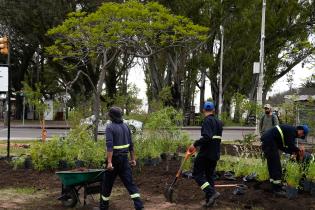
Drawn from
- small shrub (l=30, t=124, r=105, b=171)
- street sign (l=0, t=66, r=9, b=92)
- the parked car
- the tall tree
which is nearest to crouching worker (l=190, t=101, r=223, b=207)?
small shrub (l=30, t=124, r=105, b=171)

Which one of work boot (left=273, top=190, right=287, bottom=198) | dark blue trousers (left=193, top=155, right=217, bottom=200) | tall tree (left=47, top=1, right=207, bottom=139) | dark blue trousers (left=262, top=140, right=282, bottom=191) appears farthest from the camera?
tall tree (left=47, top=1, right=207, bottom=139)

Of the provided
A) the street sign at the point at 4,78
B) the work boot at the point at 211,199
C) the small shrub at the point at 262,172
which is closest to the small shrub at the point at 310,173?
the small shrub at the point at 262,172

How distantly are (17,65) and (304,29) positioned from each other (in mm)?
26737

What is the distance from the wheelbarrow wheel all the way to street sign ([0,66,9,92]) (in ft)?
19.8

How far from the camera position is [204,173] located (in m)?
9.02

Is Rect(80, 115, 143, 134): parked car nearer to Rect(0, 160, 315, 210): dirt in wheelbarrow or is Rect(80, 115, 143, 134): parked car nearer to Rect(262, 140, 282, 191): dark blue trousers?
Rect(0, 160, 315, 210): dirt in wheelbarrow

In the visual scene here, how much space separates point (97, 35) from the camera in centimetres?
1708

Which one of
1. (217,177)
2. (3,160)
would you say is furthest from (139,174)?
(3,160)

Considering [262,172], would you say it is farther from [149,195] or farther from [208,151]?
[149,195]

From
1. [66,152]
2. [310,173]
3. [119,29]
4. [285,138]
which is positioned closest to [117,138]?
[285,138]

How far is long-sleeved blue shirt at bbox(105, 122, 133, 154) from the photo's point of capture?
7.99 m

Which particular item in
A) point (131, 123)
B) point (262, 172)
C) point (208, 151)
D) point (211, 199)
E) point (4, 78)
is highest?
point (4, 78)

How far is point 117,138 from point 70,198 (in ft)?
4.85

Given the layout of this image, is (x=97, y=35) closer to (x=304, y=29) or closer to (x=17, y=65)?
(x=304, y=29)
